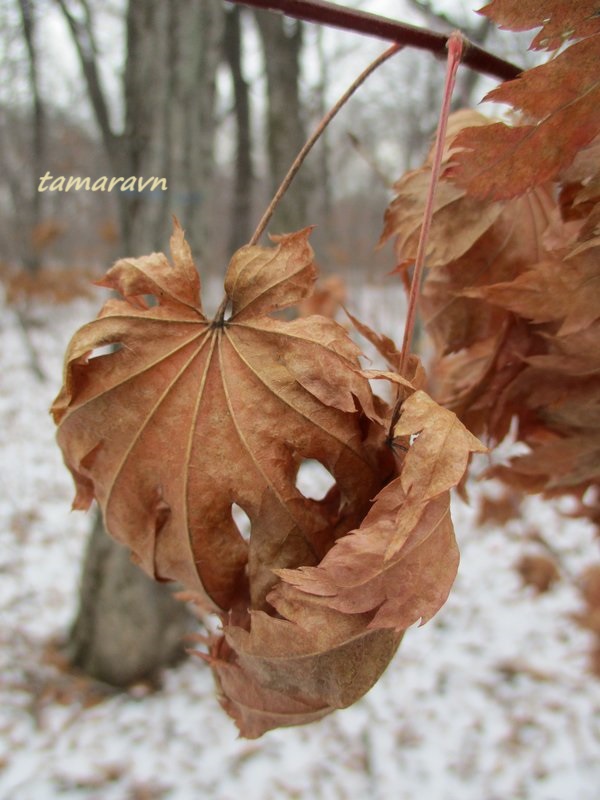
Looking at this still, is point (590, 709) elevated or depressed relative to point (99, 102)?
depressed

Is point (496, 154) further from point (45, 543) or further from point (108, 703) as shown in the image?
point (45, 543)

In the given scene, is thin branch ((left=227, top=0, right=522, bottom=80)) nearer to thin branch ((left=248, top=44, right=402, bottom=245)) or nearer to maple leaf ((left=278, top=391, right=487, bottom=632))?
thin branch ((left=248, top=44, right=402, bottom=245))

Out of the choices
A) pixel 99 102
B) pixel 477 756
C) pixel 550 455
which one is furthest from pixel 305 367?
pixel 477 756

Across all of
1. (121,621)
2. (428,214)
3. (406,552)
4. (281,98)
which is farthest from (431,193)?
(281,98)

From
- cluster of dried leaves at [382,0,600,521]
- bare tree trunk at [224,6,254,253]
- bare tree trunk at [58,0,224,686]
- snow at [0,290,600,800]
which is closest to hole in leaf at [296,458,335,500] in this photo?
snow at [0,290,600,800]

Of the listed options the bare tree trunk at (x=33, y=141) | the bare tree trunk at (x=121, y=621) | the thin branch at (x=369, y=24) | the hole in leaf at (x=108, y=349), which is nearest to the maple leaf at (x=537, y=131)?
the thin branch at (x=369, y=24)

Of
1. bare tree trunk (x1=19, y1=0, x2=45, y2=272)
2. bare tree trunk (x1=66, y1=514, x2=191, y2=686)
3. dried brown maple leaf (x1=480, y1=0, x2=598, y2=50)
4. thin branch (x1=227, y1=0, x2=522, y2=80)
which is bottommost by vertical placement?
bare tree trunk (x1=66, y1=514, x2=191, y2=686)
